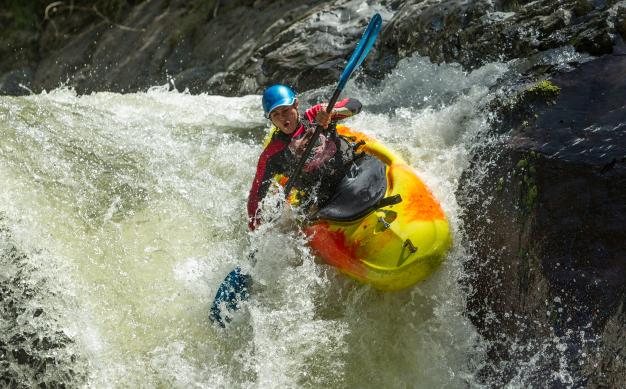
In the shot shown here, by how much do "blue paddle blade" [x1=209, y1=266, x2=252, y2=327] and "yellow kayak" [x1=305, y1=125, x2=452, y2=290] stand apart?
490 millimetres

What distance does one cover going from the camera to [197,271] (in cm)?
428

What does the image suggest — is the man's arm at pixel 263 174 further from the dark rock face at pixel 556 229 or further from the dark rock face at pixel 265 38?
the dark rock face at pixel 265 38

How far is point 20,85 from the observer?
835 centimetres

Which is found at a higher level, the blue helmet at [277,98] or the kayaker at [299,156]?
the blue helmet at [277,98]

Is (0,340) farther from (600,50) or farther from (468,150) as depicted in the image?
(600,50)

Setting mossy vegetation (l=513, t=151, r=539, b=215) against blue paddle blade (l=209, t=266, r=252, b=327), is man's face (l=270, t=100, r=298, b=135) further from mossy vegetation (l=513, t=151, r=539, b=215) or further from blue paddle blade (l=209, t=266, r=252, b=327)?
mossy vegetation (l=513, t=151, r=539, b=215)

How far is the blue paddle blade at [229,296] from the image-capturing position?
394 cm

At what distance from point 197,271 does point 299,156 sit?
3.50 ft

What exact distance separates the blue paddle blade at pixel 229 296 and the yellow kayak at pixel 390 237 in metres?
0.49

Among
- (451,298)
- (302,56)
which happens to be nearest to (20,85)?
(302,56)

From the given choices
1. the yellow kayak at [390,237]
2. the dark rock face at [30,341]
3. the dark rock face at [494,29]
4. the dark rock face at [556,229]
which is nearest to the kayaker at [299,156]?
the yellow kayak at [390,237]

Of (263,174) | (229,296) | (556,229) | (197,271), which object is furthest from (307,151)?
(556,229)

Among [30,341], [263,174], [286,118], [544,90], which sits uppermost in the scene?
[286,118]

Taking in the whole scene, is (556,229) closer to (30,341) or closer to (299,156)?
(299,156)
